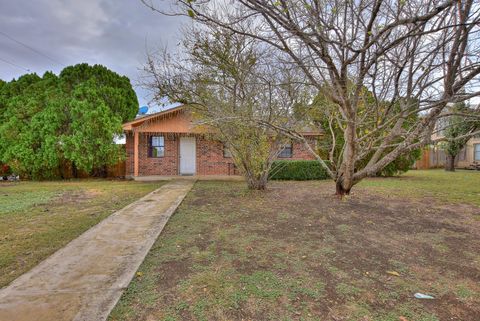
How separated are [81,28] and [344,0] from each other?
40.4 ft

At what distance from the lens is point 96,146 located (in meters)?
12.8

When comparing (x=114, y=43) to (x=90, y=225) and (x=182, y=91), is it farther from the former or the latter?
(x=90, y=225)

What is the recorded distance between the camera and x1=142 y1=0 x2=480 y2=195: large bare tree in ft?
12.3

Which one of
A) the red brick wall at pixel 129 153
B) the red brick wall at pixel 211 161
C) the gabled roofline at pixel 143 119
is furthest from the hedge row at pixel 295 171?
the red brick wall at pixel 129 153

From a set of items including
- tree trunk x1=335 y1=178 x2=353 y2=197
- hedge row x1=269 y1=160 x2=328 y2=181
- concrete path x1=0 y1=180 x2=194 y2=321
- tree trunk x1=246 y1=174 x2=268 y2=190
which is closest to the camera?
concrete path x1=0 y1=180 x2=194 y2=321

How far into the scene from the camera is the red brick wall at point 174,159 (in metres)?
14.9

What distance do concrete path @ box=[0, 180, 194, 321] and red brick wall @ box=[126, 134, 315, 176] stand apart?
1038cm

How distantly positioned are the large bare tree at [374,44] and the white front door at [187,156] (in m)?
9.05

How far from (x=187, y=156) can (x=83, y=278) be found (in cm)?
1265

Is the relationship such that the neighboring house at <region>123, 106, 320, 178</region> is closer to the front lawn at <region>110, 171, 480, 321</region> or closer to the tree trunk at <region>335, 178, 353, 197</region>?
the tree trunk at <region>335, 178, 353, 197</region>

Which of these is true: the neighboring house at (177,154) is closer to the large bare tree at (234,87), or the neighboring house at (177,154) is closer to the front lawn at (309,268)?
the large bare tree at (234,87)

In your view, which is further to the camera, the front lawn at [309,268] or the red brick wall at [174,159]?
the red brick wall at [174,159]

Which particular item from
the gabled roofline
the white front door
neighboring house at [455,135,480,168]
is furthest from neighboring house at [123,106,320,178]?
neighboring house at [455,135,480,168]

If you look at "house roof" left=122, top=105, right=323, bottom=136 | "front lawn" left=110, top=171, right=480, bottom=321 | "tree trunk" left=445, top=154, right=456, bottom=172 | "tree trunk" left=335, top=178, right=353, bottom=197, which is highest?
"house roof" left=122, top=105, right=323, bottom=136
